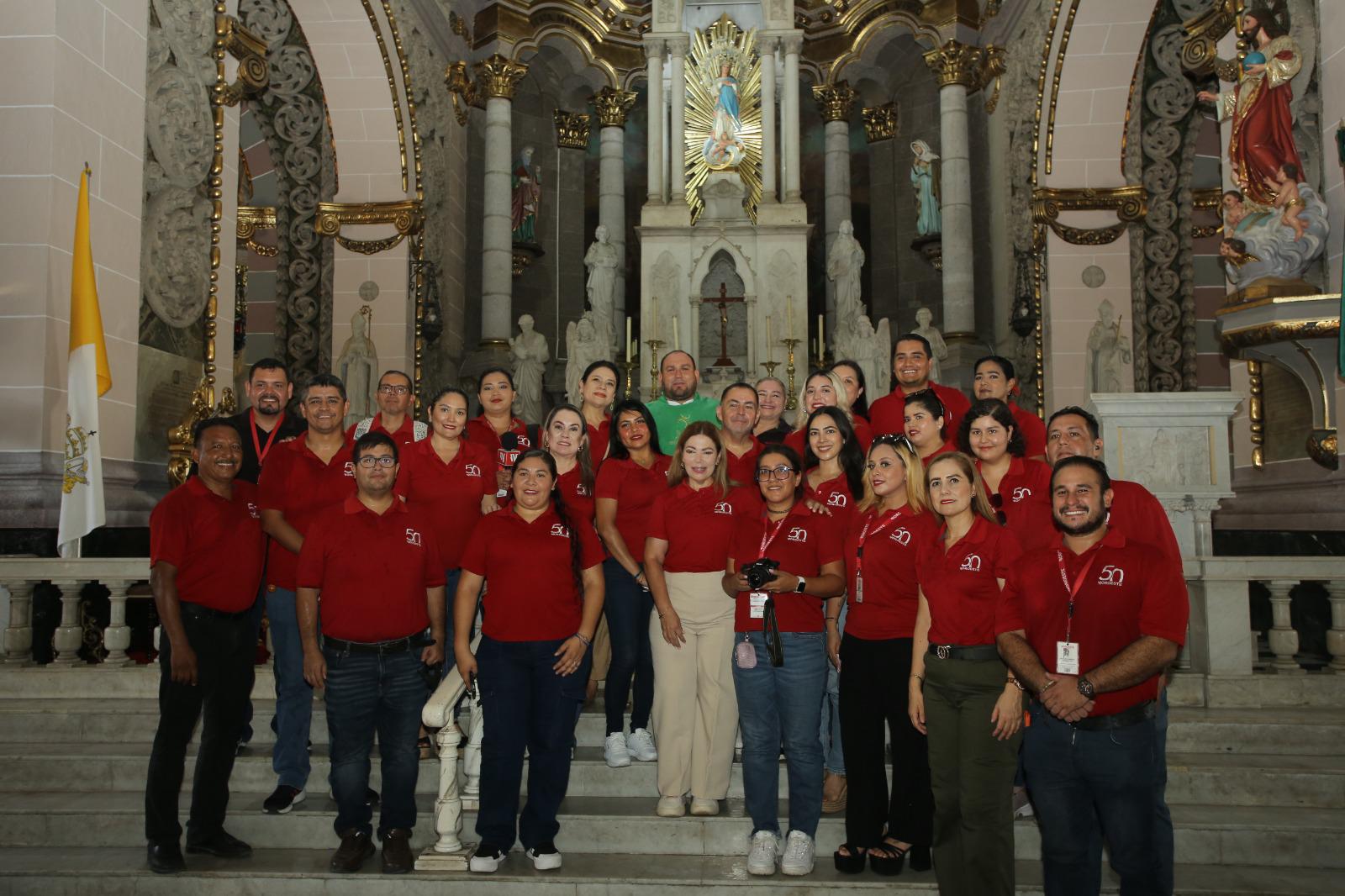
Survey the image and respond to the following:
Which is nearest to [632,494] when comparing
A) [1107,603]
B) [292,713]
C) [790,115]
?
[292,713]

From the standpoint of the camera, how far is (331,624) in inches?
182

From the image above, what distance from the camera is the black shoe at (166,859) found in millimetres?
4637

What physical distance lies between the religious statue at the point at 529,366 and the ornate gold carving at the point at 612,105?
5241 mm

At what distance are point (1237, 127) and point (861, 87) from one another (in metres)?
12.7

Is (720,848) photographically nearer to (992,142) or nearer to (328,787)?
(328,787)

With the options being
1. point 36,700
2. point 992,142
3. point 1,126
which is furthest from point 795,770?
point 992,142

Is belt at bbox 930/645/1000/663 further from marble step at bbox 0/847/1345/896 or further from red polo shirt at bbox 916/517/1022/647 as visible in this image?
marble step at bbox 0/847/1345/896

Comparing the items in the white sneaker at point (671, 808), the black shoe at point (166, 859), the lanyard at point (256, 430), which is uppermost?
the lanyard at point (256, 430)

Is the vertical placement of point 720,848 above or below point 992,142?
below

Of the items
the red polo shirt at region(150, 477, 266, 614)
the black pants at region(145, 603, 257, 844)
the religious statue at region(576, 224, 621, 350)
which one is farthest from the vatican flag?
the religious statue at region(576, 224, 621, 350)

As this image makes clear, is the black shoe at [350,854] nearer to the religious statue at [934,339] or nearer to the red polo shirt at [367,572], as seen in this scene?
the red polo shirt at [367,572]

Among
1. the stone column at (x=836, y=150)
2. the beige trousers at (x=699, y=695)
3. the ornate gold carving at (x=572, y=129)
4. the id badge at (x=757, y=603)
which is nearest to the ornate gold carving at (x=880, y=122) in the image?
the stone column at (x=836, y=150)

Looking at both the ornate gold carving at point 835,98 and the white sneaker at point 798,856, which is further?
the ornate gold carving at point 835,98

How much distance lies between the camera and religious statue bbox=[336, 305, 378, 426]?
1429cm
